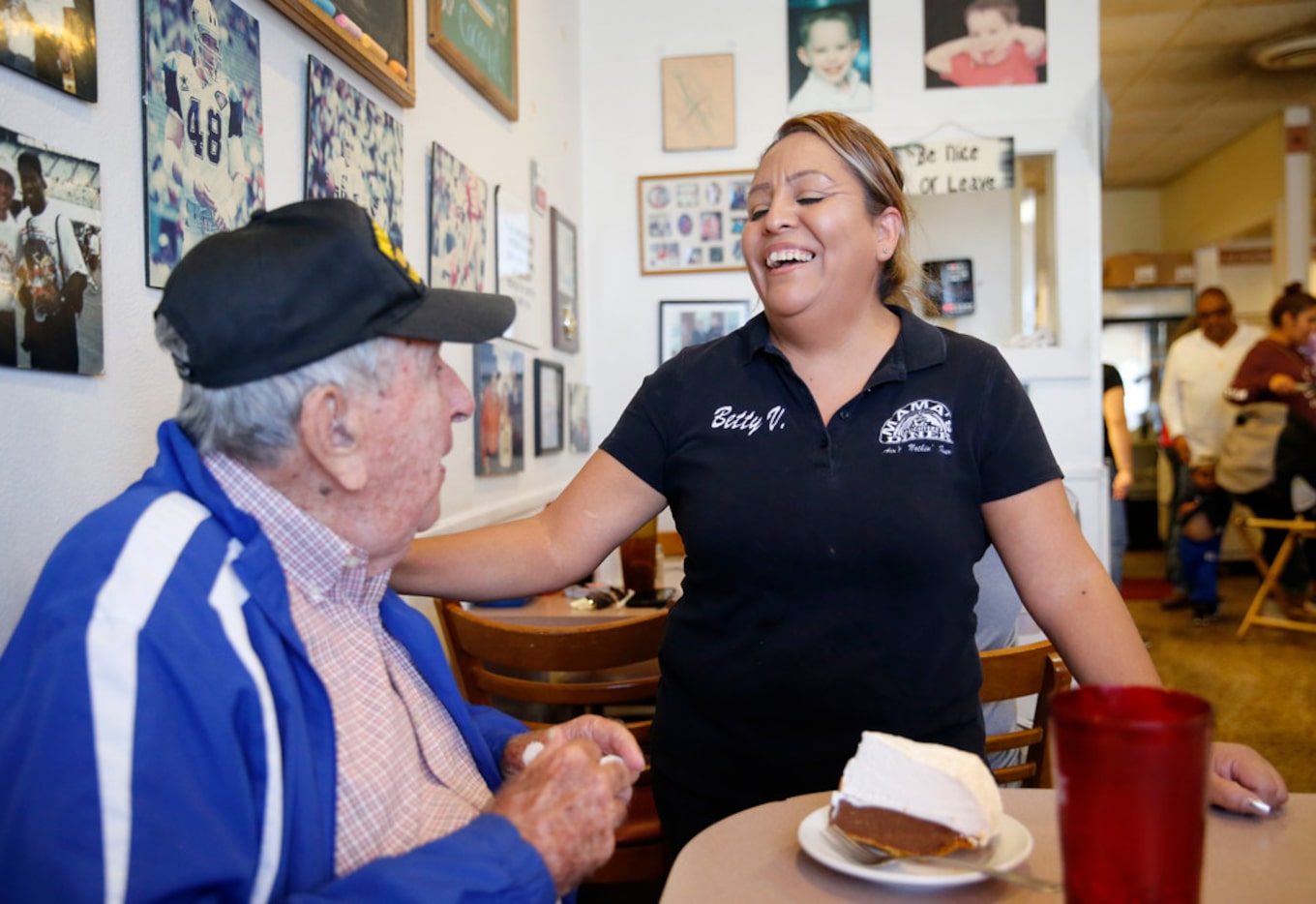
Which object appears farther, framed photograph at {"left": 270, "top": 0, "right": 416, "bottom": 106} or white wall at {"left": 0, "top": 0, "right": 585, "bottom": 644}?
framed photograph at {"left": 270, "top": 0, "right": 416, "bottom": 106}

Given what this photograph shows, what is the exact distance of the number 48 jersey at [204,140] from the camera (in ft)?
4.51

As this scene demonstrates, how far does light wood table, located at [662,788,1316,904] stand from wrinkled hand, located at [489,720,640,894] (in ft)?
0.26

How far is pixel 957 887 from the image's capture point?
0.78 metres

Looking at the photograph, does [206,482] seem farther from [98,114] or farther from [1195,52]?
[1195,52]

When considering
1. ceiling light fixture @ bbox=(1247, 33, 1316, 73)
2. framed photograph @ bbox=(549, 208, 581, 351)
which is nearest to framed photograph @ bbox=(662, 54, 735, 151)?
framed photograph @ bbox=(549, 208, 581, 351)

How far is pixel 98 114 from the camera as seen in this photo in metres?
1.22

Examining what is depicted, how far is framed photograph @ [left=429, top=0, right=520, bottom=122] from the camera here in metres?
2.42

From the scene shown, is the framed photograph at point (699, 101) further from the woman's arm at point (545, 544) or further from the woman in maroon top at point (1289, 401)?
the woman in maroon top at point (1289, 401)

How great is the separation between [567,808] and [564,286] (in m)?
2.97

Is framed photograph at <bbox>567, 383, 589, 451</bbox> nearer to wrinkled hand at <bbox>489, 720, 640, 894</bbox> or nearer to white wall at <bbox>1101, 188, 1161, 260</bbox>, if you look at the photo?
wrinkled hand at <bbox>489, 720, 640, 894</bbox>

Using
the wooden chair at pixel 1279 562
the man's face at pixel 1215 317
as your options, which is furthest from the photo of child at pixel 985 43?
the man's face at pixel 1215 317

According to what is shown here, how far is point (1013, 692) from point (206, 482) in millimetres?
1188

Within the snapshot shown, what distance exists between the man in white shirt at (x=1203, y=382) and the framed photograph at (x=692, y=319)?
3.76 metres

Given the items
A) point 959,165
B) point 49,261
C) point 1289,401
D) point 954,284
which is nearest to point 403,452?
point 49,261
